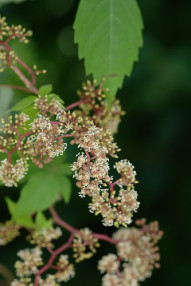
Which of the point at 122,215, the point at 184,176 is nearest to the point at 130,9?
the point at 122,215

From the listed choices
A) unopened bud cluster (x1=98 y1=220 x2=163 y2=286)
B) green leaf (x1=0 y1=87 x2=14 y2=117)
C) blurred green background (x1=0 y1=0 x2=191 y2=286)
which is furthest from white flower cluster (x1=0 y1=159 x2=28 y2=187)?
blurred green background (x1=0 y1=0 x2=191 y2=286)

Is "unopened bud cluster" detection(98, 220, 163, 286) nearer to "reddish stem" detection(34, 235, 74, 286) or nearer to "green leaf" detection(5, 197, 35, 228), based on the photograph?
"reddish stem" detection(34, 235, 74, 286)

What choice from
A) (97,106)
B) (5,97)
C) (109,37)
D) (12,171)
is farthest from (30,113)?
(5,97)

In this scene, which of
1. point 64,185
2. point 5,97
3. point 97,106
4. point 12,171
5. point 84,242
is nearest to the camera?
point 12,171

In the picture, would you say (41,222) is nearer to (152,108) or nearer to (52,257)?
(52,257)

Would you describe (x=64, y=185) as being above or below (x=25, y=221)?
above

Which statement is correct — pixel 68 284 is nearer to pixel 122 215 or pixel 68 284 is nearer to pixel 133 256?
pixel 133 256
